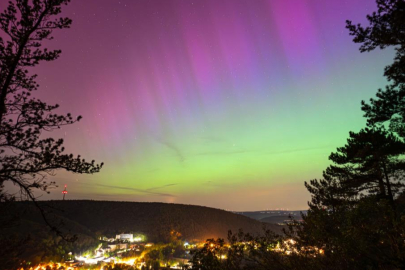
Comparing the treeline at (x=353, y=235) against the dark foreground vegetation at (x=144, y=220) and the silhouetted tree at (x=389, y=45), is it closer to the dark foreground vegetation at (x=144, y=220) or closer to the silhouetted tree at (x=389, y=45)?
the silhouetted tree at (x=389, y=45)

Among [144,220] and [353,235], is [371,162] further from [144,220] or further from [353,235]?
[144,220]

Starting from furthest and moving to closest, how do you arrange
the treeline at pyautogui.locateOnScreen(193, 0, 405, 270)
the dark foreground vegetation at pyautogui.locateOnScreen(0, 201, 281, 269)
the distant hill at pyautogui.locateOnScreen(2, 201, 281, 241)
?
1. the distant hill at pyautogui.locateOnScreen(2, 201, 281, 241)
2. the dark foreground vegetation at pyautogui.locateOnScreen(0, 201, 281, 269)
3. the treeline at pyautogui.locateOnScreen(193, 0, 405, 270)

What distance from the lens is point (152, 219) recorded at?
85.1 meters

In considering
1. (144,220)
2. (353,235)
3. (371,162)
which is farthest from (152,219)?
(353,235)

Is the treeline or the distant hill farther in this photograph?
the distant hill

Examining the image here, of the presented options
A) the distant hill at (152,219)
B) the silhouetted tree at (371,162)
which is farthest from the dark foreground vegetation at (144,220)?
the silhouetted tree at (371,162)

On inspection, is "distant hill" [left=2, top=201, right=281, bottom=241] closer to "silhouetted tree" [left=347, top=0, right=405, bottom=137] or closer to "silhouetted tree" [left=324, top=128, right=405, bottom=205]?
"silhouetted tree" [left=324, top=128, right=405, bottom=205]

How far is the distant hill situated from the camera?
76.2 meters

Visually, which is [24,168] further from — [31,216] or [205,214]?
[205,214]

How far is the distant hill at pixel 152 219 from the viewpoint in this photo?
76.2m

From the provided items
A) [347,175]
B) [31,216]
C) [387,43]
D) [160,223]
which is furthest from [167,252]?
[387,43]

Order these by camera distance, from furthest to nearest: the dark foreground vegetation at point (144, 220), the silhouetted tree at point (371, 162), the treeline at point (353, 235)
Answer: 1. the dark foreground vegetation at point (144, 220)
2. the silhouetted tree at point (371, 162)
3. the treeline at point (353, 235)

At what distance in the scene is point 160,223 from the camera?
82000mm

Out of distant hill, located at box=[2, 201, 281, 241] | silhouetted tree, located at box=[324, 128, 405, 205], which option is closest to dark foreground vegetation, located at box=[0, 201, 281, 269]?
distant hill, located at box=[2, 201, 281, 241]
